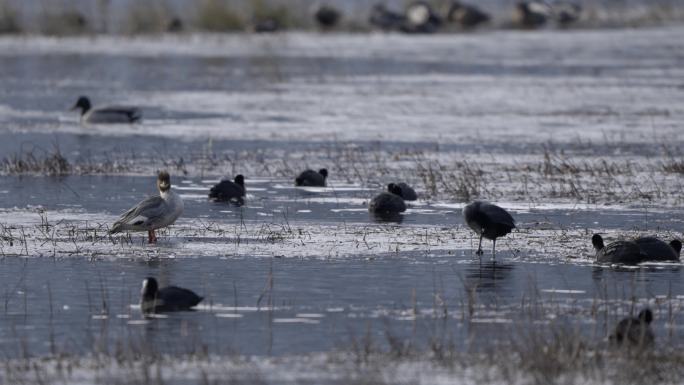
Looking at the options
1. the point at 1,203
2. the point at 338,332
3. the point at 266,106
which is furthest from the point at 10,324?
the point at 266,106

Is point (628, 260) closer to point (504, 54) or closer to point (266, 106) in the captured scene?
point (266, 106)

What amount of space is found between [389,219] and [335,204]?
1494mm

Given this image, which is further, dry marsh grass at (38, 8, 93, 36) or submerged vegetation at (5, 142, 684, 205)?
dry marsh grass at (38, 8, 93, 36)

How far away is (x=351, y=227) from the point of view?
15773 mm

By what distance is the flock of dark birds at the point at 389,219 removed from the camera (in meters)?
11.2

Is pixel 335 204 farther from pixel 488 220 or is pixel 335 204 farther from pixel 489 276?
pixel 489 276

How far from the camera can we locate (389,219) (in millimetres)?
16344

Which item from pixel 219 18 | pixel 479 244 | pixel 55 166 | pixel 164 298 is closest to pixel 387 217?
pixel 479 244

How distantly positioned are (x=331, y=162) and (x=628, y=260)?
9.25 metres

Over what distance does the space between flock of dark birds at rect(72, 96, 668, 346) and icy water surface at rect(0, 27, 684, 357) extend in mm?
154

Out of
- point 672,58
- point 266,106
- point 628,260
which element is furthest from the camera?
point 672,58

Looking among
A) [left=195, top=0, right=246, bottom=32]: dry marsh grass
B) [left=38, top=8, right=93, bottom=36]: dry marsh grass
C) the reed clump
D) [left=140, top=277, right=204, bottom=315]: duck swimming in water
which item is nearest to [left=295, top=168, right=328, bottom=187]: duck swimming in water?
[left=140, top=277, right=204, bottom=315]: duck swimming in water

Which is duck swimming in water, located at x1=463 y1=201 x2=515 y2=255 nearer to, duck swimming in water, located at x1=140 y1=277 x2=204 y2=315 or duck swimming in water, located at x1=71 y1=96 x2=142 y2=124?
duck swimming in water, located at x1=140 y1=277 x2=204 y2=315

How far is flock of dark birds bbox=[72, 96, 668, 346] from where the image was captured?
11.2 m
